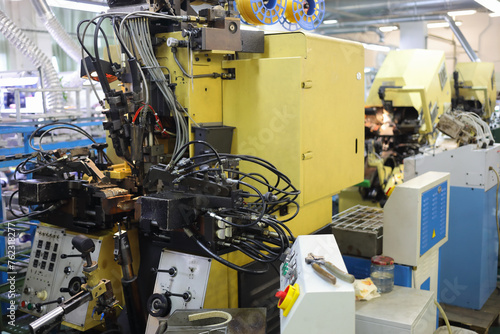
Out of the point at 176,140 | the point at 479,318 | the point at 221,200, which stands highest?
the point at 176,140

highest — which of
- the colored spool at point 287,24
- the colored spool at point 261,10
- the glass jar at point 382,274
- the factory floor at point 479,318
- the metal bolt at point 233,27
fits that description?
the colored spool at point 261,10

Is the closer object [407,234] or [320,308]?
[320,308]

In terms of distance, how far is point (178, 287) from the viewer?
Answer: 215 cm

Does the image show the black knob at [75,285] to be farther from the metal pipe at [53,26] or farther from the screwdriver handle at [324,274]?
the metal pipe at [53,26]

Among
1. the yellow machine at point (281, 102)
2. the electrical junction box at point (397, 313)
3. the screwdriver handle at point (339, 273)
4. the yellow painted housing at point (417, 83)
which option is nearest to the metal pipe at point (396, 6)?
the yellow painted housing at point (417, 83)

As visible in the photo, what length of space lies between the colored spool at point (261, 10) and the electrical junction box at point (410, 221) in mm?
1103

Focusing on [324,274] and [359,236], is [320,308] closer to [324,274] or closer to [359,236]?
[324,274]

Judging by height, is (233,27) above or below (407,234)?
above

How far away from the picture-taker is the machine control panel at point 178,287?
2.10 metres

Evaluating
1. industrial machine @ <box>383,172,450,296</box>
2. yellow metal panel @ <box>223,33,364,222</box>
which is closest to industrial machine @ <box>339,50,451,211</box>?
industrial machine @ <box>383,172,450,296</box>

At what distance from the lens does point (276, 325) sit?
7.92 ft

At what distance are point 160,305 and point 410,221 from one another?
51.9 inches

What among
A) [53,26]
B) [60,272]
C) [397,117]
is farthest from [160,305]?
[53,26]

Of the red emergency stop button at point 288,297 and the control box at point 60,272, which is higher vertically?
the red emergency stop button at point 288,297
